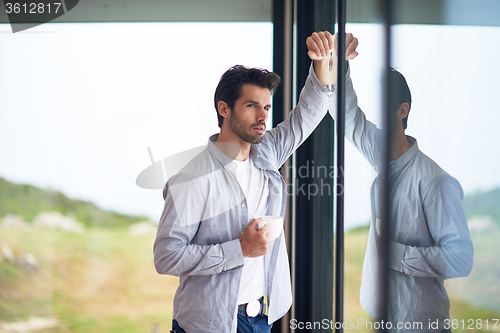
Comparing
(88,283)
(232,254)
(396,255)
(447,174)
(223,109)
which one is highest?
(223,109)

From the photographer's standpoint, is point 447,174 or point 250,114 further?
point 250,114

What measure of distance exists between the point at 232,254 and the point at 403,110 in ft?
1.99

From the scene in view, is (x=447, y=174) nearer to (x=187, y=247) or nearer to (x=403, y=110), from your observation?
(x=403, y=110)

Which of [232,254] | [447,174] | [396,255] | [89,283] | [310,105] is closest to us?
[447,174]

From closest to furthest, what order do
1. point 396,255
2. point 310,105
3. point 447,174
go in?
point 447,174, point 396,255, point 310,105

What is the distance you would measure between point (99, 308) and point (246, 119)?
100 centimetres

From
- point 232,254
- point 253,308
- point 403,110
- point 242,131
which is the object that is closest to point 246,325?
point 253,308

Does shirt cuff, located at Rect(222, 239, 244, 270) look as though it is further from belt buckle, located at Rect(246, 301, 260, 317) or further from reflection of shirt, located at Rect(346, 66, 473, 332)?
reflection of shirt, located at Rect(346, 66, 473, 332)

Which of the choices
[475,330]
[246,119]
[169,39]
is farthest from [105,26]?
[475,330]

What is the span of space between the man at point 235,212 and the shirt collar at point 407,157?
452mm

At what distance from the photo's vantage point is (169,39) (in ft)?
4.14

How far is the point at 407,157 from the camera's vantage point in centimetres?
41

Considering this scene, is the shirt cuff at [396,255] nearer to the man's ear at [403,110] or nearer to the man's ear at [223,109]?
the man's ear at [403,110]

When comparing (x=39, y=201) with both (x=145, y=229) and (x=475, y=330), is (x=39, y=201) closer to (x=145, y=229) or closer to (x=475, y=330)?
(x=145, y=229)
